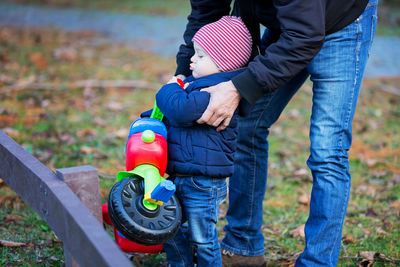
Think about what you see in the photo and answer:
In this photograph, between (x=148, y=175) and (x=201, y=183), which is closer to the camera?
(x=148, y=175)

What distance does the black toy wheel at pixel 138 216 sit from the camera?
206 cm

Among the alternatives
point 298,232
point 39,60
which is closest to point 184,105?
point 298,232

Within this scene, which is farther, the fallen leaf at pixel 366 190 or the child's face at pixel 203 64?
the fallen leaf at pixel 366 190

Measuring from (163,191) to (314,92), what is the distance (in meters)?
0.93

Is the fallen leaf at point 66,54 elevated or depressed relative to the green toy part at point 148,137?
depressed

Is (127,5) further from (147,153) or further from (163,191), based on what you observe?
(163,191)

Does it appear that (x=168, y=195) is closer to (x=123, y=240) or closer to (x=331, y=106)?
(x=123, y=240)

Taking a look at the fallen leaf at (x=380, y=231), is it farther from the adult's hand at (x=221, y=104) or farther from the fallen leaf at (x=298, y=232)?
the adult's hand at (x=221, y=104)

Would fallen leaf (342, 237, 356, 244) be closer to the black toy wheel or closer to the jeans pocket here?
the jeans pocket

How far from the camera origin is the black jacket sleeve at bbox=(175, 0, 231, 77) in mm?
2662

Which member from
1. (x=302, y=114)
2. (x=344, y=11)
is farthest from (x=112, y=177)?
(x=302, y=114)

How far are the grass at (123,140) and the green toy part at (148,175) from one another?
926 mm

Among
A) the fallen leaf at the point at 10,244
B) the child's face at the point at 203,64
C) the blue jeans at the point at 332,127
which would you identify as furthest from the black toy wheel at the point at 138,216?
the fallen leaf at the point at 10,244

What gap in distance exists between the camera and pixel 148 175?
2166 mm
